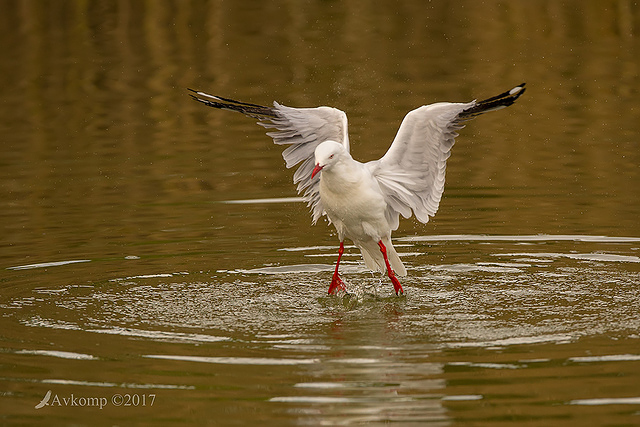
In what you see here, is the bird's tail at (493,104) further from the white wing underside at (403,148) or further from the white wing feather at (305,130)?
the white wing feather at (305,130)

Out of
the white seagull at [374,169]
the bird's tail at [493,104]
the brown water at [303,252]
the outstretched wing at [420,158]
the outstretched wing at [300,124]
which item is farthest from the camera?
Answer: the outstretched wing at [300,124]

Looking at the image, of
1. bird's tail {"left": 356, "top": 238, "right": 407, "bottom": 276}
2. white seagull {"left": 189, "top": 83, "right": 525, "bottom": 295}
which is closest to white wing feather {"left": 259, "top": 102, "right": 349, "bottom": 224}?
white seagull {"left": 189, "top": 83, "right": 525, "bottom": 295}

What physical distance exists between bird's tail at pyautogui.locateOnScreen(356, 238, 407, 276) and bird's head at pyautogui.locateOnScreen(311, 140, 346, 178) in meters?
1.27

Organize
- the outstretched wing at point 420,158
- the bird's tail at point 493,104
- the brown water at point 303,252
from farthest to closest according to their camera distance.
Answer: the outstretched wing at point 420,158, the bird's tail at point 493,104, the brown water at point 303,252

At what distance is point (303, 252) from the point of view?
12.3m

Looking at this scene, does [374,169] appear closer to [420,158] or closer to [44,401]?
[420,158]

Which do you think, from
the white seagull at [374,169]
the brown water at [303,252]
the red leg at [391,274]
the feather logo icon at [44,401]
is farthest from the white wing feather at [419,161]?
the feather logo icon at [44,401]

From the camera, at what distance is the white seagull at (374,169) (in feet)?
34.0

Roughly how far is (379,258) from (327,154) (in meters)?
1.65

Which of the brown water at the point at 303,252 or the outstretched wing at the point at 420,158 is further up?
the outstretched wing at the point at 420,158

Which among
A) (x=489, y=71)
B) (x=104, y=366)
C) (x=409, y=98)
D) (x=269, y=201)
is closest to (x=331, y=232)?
(x=269, y=201)

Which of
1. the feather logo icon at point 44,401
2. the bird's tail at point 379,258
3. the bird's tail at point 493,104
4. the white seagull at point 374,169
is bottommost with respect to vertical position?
the feather logo icon at point 44,401

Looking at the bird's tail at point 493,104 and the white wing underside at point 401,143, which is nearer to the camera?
the bird's tail at point 493,104

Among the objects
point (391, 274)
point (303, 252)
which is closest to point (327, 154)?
point (391, 274)
